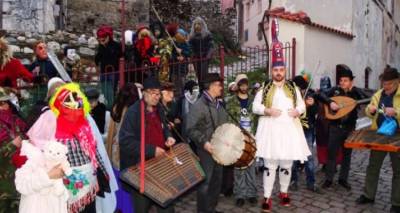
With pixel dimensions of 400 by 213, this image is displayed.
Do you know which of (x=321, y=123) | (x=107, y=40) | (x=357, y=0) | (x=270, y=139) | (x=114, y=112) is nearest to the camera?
(x=114, y=112)

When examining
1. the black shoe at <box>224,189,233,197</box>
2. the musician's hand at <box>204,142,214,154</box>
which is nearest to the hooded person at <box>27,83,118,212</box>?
the musician's hand at <box>204,142,214,154</box>

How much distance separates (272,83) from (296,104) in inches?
16.8

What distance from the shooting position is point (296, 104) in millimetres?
5949

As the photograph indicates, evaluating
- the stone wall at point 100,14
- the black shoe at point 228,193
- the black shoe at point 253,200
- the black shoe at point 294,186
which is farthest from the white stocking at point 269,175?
the stone wall at point 100,14

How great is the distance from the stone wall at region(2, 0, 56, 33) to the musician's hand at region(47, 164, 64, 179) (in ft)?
39.3

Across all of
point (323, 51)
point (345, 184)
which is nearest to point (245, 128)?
point (345, 184)

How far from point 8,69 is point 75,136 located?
3.11m

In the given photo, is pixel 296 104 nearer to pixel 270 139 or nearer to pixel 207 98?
pixel 270 139

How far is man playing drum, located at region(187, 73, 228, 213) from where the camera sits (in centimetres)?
532

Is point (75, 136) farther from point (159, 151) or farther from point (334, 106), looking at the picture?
point (334, 106)

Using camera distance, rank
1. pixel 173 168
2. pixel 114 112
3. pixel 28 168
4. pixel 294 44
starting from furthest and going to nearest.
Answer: pixel 294 44
pixel 114 112
pixel 173 168
pixel 28 168

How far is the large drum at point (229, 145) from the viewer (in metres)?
5.19

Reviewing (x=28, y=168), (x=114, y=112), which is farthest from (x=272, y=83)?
(x=28, y=168)

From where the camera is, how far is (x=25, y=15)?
46.9 feet
